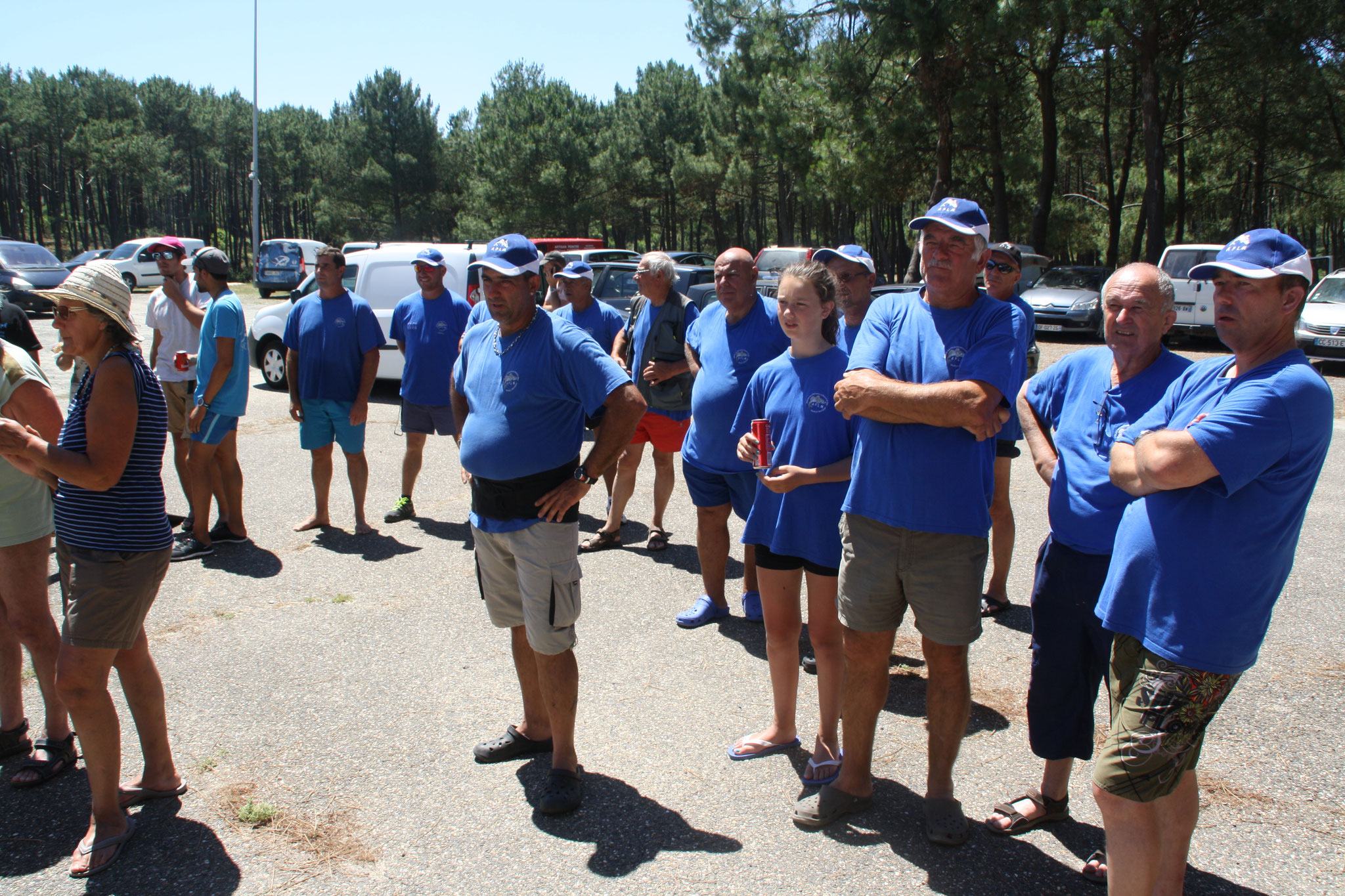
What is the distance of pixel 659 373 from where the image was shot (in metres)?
5.90

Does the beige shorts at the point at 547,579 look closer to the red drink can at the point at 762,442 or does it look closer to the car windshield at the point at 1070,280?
the red drink can at the point at 762,442

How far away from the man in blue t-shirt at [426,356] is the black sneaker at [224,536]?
1.07m

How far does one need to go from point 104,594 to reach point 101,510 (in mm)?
271

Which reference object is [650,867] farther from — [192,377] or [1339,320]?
[1339,320]

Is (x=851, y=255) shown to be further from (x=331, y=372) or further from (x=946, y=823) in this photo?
(x=331, y=372)

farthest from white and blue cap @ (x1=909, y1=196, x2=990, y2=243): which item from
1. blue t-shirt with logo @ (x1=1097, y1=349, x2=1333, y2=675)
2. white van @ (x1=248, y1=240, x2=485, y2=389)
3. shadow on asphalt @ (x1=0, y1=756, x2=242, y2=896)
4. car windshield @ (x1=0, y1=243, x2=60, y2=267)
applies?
car windshield @ (x1=0, y1=243, x2=60, y2=267)

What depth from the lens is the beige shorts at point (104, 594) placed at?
2.91 metres

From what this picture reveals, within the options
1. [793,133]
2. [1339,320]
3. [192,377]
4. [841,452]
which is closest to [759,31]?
[793,133]

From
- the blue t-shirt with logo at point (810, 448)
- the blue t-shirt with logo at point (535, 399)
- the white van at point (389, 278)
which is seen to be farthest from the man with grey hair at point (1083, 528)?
the white van at point (389, 278)

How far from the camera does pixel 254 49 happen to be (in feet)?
116

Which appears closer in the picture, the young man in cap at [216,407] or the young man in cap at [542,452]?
the young man in cap at [542,452]

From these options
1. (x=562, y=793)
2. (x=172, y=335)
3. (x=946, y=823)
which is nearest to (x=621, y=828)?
(x=562, y=793)

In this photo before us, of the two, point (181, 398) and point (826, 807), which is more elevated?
point (181, 398)

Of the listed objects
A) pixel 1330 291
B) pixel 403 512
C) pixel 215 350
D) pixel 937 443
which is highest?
pixel 1330 291
